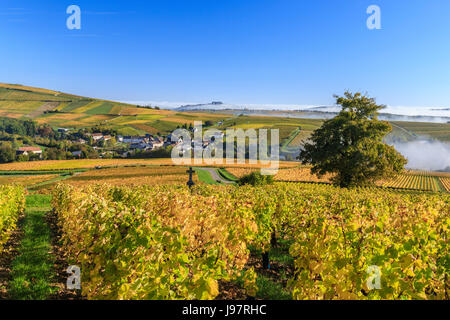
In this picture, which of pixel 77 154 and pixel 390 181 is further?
pixel 77 154

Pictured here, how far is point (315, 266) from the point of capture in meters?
4.13

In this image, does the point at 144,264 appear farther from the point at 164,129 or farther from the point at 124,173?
the point at 164,129

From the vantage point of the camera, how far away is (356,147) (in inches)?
1027

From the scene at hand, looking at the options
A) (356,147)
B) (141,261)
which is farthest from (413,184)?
(141,261)

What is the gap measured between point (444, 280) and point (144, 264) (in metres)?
4.50

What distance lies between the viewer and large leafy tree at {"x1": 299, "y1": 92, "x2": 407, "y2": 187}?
1035 inches

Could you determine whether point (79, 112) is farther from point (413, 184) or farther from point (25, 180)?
point (413, 184)

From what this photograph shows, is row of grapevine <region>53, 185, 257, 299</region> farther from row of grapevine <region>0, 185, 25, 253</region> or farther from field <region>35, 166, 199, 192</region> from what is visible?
field <region>35, 166, 199, 192</region>

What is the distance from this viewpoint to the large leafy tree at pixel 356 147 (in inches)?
1035

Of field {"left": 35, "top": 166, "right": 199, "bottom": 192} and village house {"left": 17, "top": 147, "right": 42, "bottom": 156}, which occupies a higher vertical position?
village house {"left": 17, "top": 147, "right": 42, "bottom": 156}

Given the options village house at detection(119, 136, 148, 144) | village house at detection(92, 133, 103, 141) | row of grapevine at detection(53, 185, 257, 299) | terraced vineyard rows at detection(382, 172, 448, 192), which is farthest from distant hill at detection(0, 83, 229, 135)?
row of grapevine at detection(53, 185, 257, 299)

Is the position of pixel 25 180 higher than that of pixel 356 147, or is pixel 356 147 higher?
pixel 356 147

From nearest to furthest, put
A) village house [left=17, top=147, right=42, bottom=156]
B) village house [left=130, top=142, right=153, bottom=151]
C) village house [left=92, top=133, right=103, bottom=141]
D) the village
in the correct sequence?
1. village house [left=17, top=147, right=42, bottom=156]
2. the village
3. village house [left=130, top=142, right=153, bottom=151]
4. village house [left=92, top=133, right=103, bottom=141]
